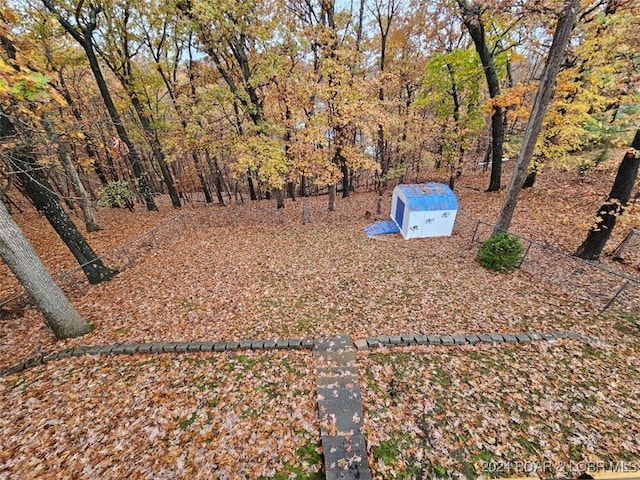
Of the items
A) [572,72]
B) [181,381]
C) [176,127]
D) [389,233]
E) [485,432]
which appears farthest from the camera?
[176,127]

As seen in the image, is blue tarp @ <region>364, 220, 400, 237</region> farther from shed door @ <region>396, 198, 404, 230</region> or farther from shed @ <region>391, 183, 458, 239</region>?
shed @ <region>391, 183, 458, 239</region>

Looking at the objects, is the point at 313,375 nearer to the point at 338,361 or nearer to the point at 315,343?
the point at 338,361

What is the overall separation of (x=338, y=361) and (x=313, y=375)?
58 cm

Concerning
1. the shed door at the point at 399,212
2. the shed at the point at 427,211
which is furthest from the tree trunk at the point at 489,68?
the shed door at the point at 399,212

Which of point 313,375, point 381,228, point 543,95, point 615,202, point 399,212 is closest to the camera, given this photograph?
point 313,375

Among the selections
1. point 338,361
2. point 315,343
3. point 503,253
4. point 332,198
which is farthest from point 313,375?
point 332,198

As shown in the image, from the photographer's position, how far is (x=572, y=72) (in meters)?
9.25

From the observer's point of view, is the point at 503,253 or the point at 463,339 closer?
the point at 463,339

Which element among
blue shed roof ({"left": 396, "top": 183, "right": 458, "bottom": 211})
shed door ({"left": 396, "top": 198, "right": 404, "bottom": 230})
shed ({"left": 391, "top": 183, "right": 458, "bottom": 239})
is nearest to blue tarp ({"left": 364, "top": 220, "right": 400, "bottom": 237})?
shed door ({"left": 396, "top": 198, "right": 404, "bottom": 230})

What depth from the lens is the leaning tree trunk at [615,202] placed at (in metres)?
6.47

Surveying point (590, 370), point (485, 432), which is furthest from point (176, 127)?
point (590, 370)

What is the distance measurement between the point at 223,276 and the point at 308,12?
12149 millimetres

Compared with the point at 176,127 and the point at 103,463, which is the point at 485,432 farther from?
the point at 176,127

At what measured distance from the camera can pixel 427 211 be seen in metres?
10.8
